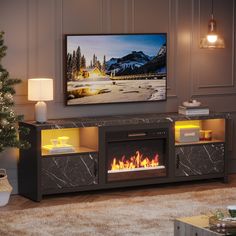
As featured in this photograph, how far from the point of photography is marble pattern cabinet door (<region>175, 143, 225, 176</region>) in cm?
818

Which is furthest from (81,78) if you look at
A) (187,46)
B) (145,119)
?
(187,46)

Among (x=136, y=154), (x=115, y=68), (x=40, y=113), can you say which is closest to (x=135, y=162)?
(x=136, y=154)

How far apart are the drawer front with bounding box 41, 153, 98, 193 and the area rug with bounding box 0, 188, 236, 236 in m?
0.36

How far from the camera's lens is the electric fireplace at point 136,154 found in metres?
7.91

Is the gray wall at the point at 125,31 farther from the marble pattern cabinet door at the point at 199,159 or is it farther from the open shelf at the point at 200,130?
the marble pattern cabinet door at the point at 199,159

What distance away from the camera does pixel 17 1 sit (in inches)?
302

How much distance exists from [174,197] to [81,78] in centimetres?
155

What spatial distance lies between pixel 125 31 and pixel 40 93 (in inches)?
50.4

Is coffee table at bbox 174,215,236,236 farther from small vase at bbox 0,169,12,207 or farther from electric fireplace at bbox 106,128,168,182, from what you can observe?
electric fireplace at bbox 106,128,168,182

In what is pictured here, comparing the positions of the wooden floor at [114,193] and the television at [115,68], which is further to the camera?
the television at [115,68]

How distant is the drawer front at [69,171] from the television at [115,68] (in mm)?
653

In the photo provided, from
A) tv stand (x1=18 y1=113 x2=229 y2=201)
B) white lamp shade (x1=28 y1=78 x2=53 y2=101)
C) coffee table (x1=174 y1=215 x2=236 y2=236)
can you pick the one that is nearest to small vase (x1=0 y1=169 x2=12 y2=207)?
tv stand (x1=18 y1=113 x2=229 y2=201)

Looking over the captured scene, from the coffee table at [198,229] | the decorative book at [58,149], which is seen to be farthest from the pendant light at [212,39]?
the coffee table at [198,229]

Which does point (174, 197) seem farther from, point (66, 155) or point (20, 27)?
point (20, 27)
